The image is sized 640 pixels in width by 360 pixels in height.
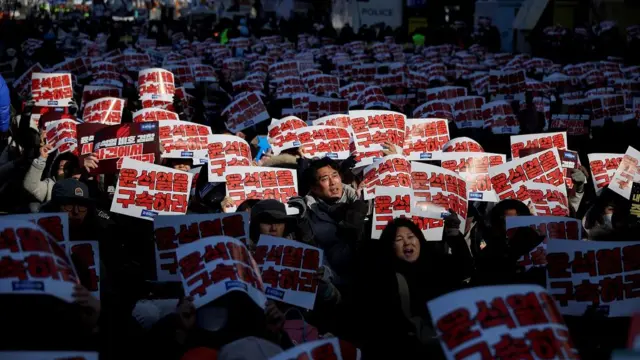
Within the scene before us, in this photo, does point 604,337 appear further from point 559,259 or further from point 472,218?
point 472,218

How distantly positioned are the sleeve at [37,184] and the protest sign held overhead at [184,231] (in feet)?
8.16

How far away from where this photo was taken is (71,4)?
7788 centimetres

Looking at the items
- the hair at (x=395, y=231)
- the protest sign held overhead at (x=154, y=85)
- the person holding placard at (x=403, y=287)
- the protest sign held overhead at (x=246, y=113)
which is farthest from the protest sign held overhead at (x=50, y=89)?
the hair at (x=395, y=231)

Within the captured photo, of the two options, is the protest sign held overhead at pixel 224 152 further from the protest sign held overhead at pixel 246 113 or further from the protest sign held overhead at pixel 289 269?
the protest sign held overhead at pixel 289 269

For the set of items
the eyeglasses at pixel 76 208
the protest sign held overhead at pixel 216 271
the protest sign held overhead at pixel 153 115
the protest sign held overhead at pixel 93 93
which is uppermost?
the protest sign held overhead at pixel 216 271

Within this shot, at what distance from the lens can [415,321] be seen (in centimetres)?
597

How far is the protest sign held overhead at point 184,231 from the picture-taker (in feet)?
22.1

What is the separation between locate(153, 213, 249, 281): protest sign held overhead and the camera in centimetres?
675

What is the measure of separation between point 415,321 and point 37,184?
4.45m

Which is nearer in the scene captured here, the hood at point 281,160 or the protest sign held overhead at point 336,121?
the hood at point 281,160

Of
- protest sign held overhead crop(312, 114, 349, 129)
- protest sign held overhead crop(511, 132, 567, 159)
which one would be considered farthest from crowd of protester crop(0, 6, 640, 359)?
protest sign held overhead crop(312, 114, 349, 129)

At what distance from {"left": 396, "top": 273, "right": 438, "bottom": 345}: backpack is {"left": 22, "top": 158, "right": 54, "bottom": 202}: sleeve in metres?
4.08

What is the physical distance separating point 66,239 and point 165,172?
2.29m

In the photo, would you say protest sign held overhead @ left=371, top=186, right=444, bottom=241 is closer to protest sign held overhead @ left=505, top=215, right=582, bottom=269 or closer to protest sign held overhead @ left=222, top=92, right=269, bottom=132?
protest sign held overhead @ left=505, top=215, right=582, bottom=269
